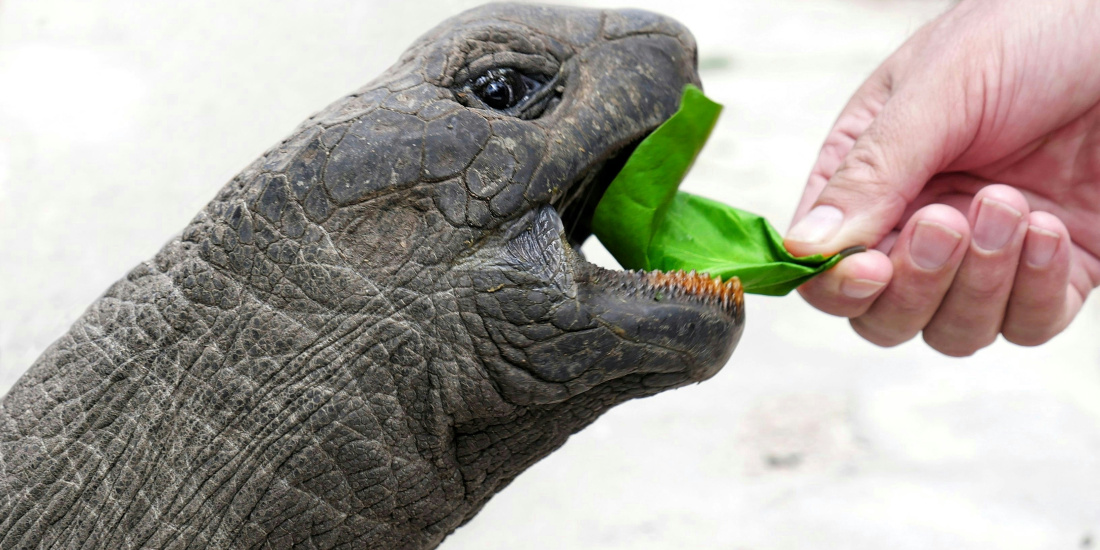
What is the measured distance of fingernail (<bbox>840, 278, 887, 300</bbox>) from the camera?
1997 millimetres

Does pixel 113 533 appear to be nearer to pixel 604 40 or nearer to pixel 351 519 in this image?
pixel 351 519

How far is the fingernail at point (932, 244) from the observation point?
1924 millimetres

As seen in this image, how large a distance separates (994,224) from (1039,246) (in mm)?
155

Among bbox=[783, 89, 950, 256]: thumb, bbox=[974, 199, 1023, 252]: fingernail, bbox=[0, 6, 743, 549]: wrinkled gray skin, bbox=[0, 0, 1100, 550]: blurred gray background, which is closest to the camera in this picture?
bbox=[0, 6, 743, 549]: wrinkled gray skin

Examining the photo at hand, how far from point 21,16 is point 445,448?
9.79 ft

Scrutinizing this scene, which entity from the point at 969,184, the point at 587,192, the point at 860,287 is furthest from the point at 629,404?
the point at 587,192

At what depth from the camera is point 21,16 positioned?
139 inches

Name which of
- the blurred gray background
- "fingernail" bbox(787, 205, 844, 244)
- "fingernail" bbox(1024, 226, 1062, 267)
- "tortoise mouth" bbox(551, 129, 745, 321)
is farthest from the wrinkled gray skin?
the blurred gray background

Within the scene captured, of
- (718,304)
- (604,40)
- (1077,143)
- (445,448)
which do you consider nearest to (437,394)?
(445,448)

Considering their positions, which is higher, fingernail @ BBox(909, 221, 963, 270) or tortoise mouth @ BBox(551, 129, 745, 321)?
tortoise mouth @ BBox(551, 129, 745, 321)

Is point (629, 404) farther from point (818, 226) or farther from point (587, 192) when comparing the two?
point (587, 192)

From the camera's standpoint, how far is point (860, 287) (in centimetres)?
201

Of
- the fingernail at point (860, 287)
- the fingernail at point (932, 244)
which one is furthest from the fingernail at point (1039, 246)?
the fingernail at point (860, 287)

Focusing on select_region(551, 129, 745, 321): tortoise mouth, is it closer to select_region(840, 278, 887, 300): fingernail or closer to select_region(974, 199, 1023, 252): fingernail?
select_region(840, 278, 887, 300): fingernail
